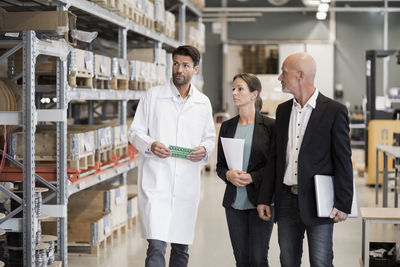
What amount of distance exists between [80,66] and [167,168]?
1.94 meters

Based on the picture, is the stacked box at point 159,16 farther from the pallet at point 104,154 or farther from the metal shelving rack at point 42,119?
the pallet at point 104,154

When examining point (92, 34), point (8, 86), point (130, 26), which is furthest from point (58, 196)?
point (130, 26)

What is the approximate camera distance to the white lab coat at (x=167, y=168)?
4477mm

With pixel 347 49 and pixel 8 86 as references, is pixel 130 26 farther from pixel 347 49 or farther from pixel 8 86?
pixel 347 49

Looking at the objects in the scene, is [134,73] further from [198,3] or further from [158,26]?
[198,3]

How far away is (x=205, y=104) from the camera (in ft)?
15.4

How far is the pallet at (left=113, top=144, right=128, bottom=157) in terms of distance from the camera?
750 cm

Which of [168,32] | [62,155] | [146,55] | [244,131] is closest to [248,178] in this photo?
[244,131]

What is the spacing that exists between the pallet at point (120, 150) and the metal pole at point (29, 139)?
108 inches

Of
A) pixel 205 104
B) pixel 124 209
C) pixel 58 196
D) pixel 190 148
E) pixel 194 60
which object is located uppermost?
pixel 194 60

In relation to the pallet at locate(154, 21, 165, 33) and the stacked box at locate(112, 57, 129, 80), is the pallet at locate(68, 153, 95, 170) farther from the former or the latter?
the pallet at locate(154, 21, 165, 33)

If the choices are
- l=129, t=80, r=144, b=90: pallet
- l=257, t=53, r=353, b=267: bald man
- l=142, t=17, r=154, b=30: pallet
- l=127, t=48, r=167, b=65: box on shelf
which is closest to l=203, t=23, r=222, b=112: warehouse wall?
l=127, t=48, r=167, b=65: box on shelf

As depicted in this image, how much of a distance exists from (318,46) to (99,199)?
15.3 m

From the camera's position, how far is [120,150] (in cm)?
775
